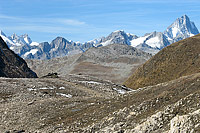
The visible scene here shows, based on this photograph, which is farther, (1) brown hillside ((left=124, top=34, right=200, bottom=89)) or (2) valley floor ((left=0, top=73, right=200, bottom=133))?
(1) brown hillside ((left=124, top=34, right=200, bottom=89))

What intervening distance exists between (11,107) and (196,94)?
22.8 metres

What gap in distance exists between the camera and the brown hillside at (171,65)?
77812 millimetres

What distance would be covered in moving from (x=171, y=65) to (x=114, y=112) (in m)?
65.7

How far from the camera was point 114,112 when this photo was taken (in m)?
21.5

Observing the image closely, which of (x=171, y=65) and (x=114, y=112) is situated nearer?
(x=114, y=112)

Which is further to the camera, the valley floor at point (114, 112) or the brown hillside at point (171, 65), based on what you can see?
the brown hillside at point (171, 65)

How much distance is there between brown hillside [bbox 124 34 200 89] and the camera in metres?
77.8

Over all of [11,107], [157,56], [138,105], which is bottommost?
[11,107]

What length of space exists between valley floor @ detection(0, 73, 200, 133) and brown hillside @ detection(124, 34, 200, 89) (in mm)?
47824

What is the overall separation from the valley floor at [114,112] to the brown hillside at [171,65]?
157 ft

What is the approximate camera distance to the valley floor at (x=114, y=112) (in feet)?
53.7

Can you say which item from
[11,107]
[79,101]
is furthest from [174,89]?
[11,107]

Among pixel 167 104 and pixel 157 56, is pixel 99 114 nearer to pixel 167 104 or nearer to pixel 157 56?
pixel 167 104

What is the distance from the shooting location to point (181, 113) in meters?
16.5
